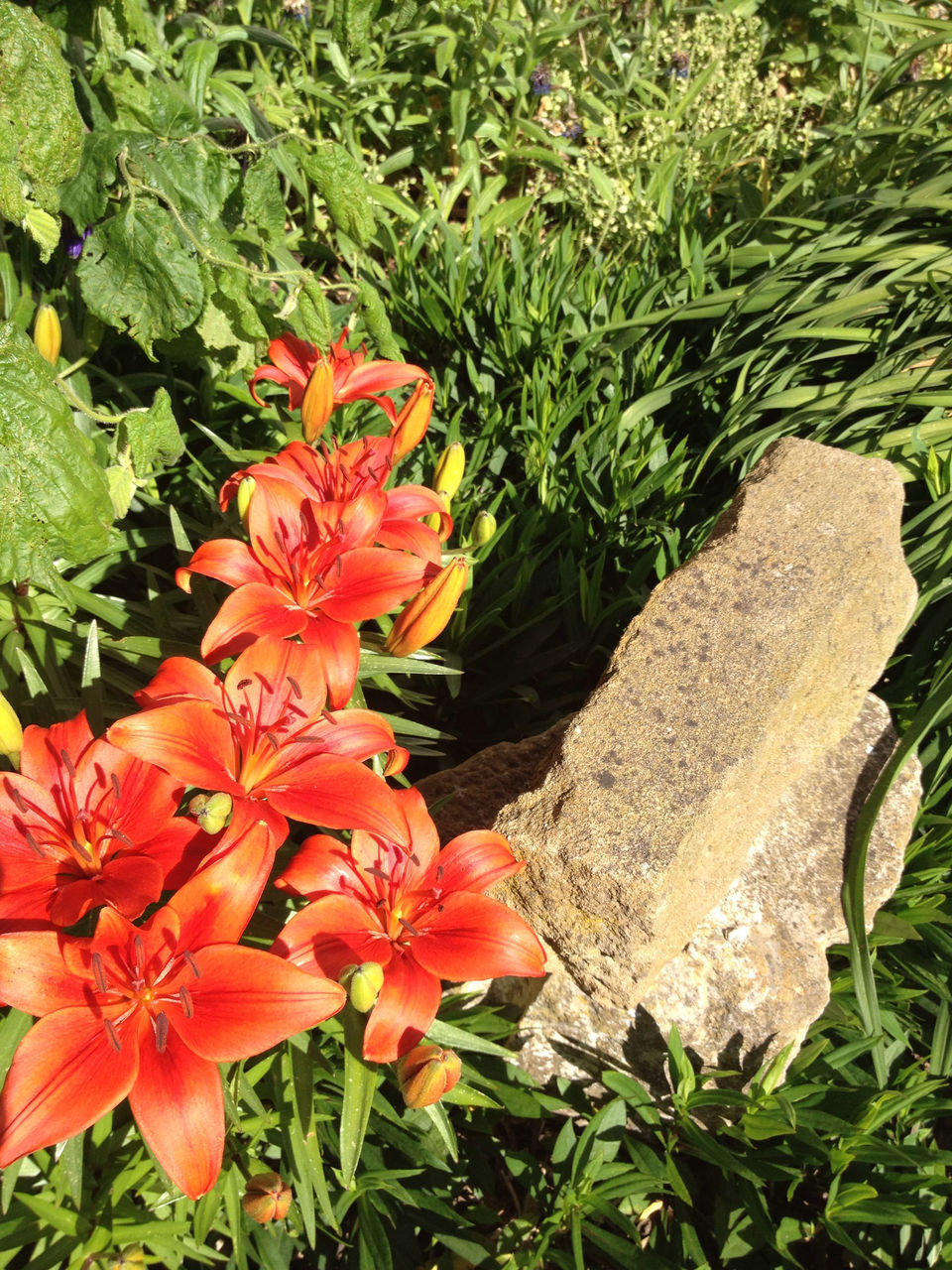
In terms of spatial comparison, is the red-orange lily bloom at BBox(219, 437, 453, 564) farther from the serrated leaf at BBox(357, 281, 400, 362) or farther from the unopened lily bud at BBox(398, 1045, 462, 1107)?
the unopened lily bud at BBox(398, 1045, 462, 1107)

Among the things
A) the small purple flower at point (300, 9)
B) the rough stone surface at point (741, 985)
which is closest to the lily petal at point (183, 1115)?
the rough stone surface at point (741, 985)

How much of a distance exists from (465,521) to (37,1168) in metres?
1.37

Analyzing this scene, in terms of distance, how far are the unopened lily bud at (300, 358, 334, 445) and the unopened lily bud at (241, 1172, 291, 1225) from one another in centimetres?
99

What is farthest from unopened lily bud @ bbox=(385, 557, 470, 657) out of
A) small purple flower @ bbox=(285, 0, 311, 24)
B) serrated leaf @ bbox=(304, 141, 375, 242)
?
small purple flower @ bbox=(285, 0, 311, 24)

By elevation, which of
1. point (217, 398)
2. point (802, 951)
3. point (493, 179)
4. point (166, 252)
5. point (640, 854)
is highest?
point (166, 252)

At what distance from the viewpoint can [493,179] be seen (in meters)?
2.79

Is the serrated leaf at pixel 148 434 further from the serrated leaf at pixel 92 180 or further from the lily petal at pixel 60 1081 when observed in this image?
the lily petal at pixel 60 1081

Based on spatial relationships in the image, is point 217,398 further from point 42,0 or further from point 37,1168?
point 37,1168

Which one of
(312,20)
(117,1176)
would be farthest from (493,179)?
(117,1176)

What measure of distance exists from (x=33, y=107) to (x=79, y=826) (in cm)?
85

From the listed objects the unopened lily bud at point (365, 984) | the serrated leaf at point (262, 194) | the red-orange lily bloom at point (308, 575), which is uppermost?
the serrated leaf at point (262, 194)

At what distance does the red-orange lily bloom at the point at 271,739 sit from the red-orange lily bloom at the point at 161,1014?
0.10 metres

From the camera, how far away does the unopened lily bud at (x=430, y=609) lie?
3.87 feet

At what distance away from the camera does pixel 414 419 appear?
55.3 inches
